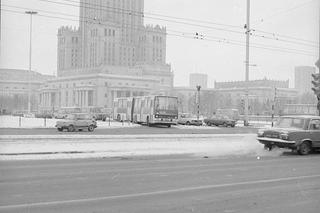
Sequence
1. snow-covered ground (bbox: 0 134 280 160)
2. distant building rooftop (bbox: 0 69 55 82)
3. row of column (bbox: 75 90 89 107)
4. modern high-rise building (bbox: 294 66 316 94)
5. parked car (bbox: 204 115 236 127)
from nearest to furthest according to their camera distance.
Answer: distant building rooftop (bbox: 0 69 55 82), modern high-rise building (bbox: 294 66 316 94), snow-covered ground (bbox: 0 134 280 160), parked car (bbox: 204 115 236 127), row of column (bbox: 75 90 89 107)

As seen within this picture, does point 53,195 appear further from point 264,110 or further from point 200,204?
point 264,110

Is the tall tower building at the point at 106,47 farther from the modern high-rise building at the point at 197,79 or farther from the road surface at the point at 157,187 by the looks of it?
the modern high-rise building at the point at 197,79

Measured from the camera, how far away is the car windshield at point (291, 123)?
65.3 ft

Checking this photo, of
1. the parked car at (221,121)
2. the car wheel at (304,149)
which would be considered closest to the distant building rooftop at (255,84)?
the parked car at (221,121)

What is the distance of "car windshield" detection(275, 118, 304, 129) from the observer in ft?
65.3

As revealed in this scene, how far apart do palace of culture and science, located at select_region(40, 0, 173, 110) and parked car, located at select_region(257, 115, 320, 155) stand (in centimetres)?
3217

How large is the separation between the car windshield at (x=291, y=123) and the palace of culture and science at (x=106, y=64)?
1250 inches

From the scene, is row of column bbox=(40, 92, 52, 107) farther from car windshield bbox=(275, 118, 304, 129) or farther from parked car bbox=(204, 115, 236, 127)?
car windshield bbox=(275, 118, 304, 129)

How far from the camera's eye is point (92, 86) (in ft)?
428

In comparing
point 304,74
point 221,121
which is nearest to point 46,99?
point 221,121

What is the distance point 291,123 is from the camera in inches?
794

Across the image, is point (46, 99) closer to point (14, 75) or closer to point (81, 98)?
point (81, 98)

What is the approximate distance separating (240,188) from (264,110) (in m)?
98.5

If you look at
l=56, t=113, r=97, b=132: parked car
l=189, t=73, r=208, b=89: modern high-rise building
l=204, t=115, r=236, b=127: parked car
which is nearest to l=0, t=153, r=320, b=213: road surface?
l=56, t=113, r=97, b=132: parked car
